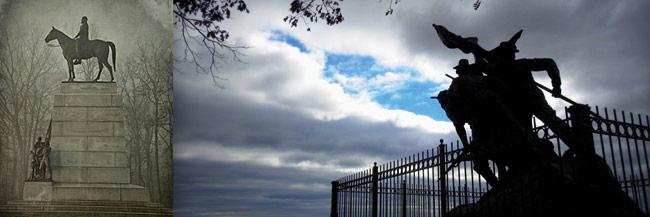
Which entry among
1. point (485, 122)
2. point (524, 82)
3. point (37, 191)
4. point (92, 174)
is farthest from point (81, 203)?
point (524, 82)

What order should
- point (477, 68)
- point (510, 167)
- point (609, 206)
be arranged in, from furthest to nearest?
point (477, 68), point (510, 167), point (609, 206)

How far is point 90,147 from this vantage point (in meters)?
9.63

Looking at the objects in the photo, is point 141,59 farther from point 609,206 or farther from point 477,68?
point 609,206

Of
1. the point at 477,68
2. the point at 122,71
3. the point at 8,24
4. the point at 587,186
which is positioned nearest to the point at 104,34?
the point at 122,71

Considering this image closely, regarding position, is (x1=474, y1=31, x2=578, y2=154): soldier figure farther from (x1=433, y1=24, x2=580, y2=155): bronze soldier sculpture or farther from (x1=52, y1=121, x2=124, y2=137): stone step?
(x1=52, y1=121, x2=124, y2=137): stone step

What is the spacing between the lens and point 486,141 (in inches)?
241

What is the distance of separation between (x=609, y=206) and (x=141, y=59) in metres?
8.01

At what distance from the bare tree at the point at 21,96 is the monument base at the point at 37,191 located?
0.16 metres

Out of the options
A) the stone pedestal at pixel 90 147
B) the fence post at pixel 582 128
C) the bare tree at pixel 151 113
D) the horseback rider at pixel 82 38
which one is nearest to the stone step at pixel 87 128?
the stone pedestal at pixel 90 147

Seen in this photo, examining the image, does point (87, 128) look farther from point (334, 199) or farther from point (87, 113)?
point (334, 199)

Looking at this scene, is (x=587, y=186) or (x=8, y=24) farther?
(x=8, y=24)

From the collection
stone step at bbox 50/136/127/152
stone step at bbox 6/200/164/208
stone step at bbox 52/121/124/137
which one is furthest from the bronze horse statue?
stone step at bbox 6/200/164/208

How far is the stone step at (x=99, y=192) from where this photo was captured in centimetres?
935

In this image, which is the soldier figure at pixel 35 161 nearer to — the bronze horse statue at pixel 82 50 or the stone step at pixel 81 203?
the stone step at pixel 81 203
